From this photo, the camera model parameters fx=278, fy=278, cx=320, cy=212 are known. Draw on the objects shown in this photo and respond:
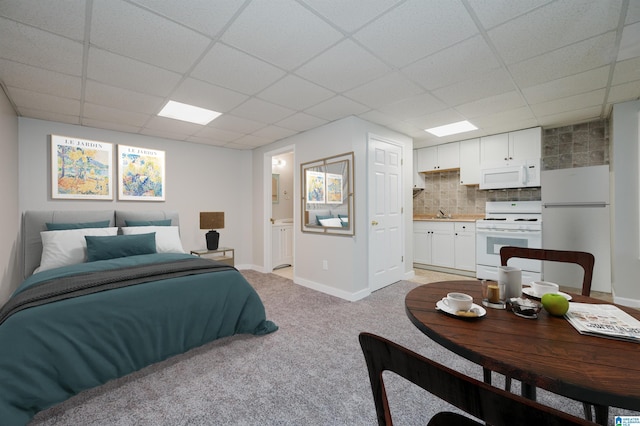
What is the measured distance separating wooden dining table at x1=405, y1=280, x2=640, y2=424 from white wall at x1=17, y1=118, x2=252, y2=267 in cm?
456

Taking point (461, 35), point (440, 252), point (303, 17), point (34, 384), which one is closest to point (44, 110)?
point (34, 384)

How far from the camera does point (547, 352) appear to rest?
85 centimetres

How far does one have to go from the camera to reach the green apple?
1.09m

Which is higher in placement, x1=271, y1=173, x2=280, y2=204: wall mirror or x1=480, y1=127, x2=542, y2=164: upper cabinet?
x1=480, y1=127, x2=542, y2=164: upper cabinet

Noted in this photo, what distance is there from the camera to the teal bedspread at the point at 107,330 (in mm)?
1568

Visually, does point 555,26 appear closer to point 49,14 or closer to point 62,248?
point 49,14

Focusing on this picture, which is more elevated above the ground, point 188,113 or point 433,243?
point 188,113

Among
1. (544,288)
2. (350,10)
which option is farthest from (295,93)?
(544,288)

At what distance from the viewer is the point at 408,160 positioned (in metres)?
4.64

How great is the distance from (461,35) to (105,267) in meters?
3.52

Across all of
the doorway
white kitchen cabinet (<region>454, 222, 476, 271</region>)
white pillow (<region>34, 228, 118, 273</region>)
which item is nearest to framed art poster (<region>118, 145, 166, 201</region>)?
white pillow (<region>34, 228, 118, 273</region>)

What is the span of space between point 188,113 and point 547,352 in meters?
3.96

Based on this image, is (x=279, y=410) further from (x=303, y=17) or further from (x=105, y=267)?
(x=303, y=17)

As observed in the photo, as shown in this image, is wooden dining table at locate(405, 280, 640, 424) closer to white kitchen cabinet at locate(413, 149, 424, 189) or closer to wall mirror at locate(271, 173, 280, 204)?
white kitchen cabinet at locate(413, 149, 424, 189)
